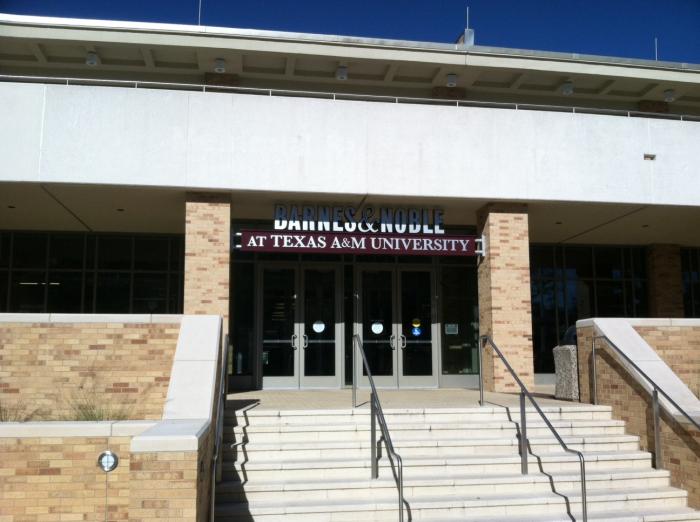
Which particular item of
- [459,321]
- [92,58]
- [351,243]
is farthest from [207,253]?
[459,321]

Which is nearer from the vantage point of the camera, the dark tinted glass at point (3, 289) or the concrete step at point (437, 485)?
the concrete step at point (437, 485)

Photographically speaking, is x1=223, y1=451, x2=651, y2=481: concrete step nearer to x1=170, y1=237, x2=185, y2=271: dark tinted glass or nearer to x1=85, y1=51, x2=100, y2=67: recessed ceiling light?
x1=170, y1=237, x2=185, y2=271: dark tinted glass

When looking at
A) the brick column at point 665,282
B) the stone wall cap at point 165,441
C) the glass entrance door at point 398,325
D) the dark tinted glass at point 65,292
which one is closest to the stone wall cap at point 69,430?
the stone wall cap at point 165,441

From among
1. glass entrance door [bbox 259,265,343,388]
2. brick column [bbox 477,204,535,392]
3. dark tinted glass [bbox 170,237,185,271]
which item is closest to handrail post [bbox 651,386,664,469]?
brick column [bbox 477,204,535,392]

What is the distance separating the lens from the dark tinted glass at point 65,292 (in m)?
16.7

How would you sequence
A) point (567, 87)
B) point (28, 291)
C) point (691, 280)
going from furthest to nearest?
1. point (691, 280)
2. point (567, 87)
3. point (28, 291)

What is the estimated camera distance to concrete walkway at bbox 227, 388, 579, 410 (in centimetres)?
1102

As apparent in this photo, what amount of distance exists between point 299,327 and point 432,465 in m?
7.13

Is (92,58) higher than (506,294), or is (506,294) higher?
(92,58)

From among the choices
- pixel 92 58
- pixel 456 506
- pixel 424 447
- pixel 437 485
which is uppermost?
pixel 92 58

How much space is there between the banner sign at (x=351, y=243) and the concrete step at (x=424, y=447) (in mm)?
5035

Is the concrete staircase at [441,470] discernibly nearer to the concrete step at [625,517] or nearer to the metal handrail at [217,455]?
the concrete step at [625,517]

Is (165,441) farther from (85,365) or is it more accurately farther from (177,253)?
(177,253)

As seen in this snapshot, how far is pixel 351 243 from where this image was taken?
1370 cm
